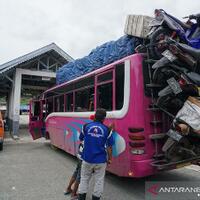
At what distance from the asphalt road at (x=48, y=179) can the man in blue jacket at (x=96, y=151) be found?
3.04 feet

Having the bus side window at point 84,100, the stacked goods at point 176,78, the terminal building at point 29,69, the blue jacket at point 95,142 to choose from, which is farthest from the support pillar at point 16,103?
the blue jacket at point 95,142

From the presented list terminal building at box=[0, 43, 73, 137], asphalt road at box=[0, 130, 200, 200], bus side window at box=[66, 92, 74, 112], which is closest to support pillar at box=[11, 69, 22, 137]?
terminal building at box=[0, 43, 73, 137]

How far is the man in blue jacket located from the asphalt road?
0.93 meters

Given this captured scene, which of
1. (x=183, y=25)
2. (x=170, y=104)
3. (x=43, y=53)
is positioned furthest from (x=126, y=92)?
(x=43, y=53)

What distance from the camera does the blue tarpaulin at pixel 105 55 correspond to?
6.27m

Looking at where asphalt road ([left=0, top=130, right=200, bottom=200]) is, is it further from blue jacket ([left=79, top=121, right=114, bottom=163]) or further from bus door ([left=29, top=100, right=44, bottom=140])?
bus door ([left=29, top=100, right=44, bottom=140])

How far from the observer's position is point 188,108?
4.87 meters

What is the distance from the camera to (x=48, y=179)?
22.9ft

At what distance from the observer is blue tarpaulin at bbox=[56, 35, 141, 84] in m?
6.27

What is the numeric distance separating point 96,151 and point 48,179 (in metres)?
2.77

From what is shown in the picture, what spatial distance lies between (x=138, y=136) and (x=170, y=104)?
855 millimetres

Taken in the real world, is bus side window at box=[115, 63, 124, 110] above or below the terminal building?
below

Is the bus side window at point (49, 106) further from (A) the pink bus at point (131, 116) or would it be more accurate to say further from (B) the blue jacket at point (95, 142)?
(B) the blue jacket at point (95, 142)

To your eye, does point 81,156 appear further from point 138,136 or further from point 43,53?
point 43,53
